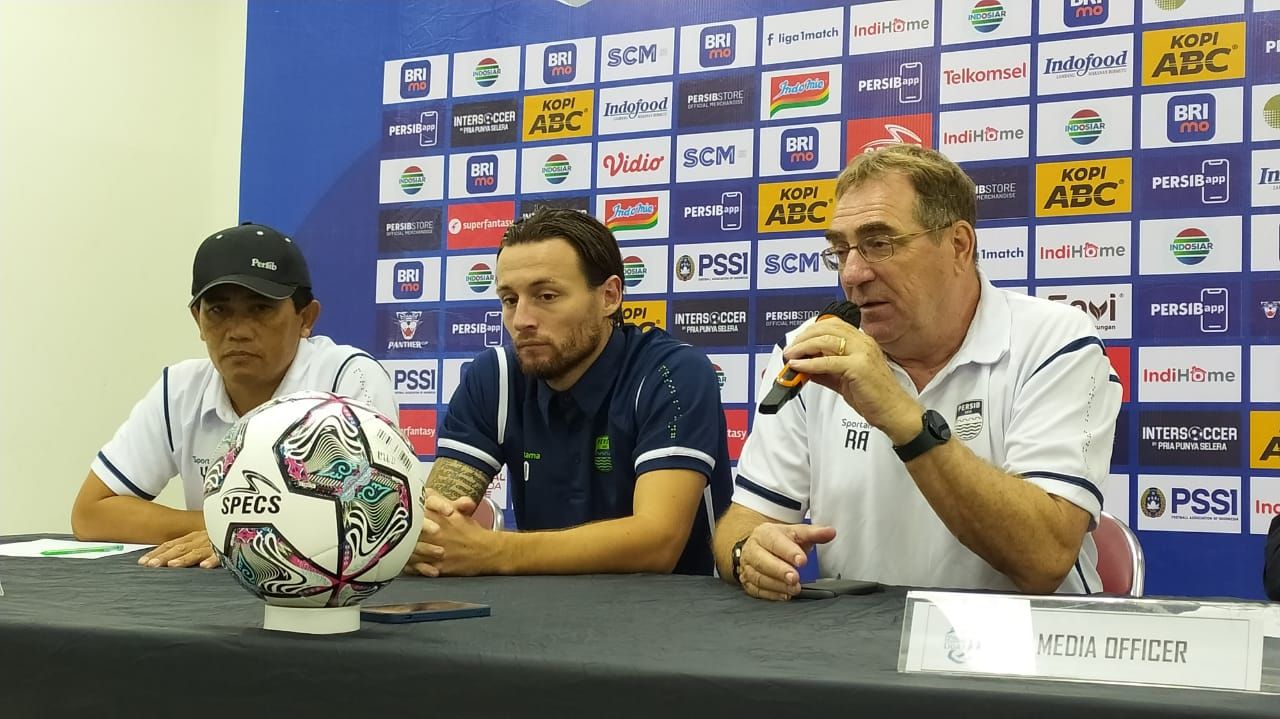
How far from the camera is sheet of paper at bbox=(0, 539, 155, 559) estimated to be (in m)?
1.90

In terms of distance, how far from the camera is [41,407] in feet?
14.0

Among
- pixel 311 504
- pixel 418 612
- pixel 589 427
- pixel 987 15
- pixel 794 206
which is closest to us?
pixel 311 504

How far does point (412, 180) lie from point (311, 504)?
11.0ft

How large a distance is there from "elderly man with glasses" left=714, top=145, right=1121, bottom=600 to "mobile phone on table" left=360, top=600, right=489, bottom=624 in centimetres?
50

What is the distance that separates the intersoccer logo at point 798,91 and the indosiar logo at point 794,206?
0.26 metres

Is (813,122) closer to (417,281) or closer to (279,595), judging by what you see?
(417,281)

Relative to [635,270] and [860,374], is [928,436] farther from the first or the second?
[635,270]

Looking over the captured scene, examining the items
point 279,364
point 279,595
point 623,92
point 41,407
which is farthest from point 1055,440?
point 41,407

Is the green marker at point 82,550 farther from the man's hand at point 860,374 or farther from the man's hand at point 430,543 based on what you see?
the man's hand at point 860,374

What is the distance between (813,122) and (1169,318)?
1.23 m

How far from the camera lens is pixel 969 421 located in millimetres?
1864

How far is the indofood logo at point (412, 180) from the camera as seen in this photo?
4.24 metres

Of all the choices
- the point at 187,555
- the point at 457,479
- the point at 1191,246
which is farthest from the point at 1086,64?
the point at 187,555

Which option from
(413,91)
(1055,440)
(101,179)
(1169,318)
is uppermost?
(413,91)
